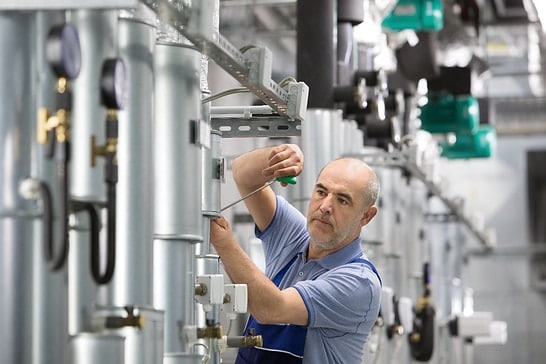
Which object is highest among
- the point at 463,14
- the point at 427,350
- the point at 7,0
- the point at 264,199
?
the point at 463,14

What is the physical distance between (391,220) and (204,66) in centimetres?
464

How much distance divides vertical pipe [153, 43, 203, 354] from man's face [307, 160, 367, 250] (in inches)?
22.1

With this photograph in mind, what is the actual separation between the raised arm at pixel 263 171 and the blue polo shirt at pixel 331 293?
9cm

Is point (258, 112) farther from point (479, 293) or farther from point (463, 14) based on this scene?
point (479, 293)

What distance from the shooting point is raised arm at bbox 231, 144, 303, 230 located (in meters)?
4.01

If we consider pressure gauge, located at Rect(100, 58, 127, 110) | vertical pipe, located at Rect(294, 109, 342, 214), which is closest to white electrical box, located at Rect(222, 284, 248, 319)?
pressure gauge, located at Rect(100, 58, 127, 110)

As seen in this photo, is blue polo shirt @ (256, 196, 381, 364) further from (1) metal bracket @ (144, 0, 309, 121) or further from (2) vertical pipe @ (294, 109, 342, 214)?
(2) vertical pipe @ (294, 109, 342, 214)

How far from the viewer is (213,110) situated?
4.36 meters

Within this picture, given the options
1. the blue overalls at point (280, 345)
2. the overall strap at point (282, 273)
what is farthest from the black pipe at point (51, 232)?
the overall strap at point (282, 273)

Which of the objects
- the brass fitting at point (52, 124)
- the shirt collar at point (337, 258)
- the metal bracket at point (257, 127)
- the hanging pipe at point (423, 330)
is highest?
the metal bracket at point (257, 127)

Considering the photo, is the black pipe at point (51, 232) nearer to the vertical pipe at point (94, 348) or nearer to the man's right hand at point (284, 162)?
the vertical pipe at point (94, 348)

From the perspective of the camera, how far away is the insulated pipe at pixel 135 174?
3150mm

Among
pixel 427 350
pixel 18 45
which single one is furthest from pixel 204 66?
pixel 427 350

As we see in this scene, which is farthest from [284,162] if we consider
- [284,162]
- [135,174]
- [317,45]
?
[317,45]
